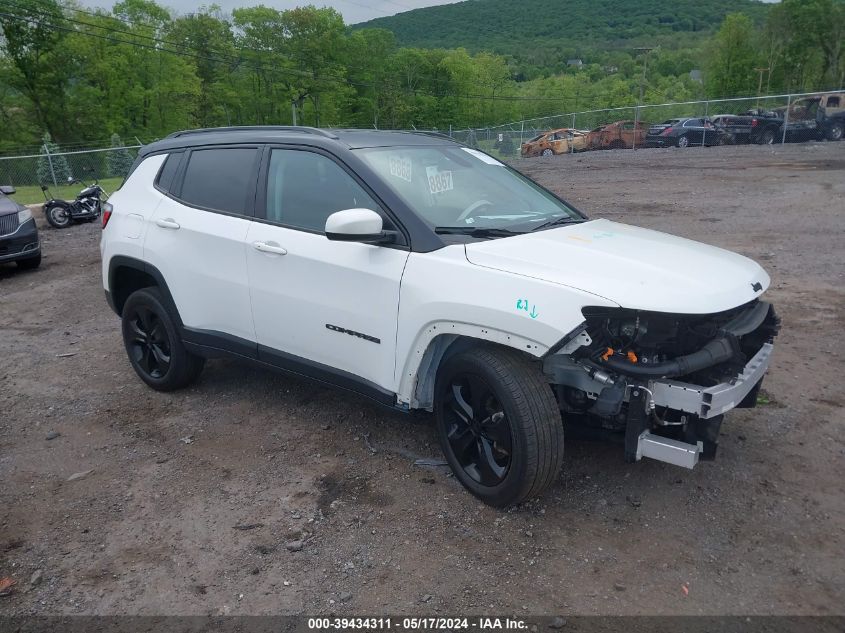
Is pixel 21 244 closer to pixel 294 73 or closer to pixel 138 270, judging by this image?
pixel 138 270

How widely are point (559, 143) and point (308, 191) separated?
31137mm

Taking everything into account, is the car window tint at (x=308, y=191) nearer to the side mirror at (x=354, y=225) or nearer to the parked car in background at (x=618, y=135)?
the side mirror at (x=354, y=225)

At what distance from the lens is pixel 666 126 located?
2978cm

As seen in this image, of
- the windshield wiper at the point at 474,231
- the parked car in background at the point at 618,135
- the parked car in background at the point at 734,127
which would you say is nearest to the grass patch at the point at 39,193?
the windshield wiper at the point at 474,231

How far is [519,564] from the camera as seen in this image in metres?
3.04

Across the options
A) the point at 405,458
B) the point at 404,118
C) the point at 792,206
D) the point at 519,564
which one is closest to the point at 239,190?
the point at 405,458

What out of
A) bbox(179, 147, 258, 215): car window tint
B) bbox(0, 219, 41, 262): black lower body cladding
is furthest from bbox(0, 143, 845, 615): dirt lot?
bbox(0, 219, 41, 262): black lower body cladding

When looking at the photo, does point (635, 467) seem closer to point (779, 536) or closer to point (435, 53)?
point (779, 536)

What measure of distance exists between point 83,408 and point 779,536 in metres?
4.62

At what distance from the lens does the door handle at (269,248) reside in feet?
12.9

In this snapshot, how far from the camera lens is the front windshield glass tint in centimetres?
374

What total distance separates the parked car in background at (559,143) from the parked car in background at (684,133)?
345 cm

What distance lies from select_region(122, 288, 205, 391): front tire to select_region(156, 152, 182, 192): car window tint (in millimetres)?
765

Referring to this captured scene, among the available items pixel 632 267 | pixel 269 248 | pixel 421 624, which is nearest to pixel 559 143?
pixel 269 248
